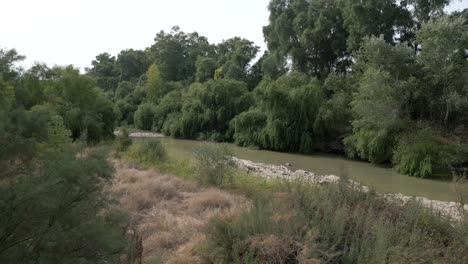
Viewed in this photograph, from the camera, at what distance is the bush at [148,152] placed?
51.2 feet

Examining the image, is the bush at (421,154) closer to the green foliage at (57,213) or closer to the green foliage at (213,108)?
the green foliage at (213,108)

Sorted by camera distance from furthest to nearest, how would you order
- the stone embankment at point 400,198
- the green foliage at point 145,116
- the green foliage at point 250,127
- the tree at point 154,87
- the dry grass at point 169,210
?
the tree at point 154,87 → the green foliage at point 145,116 → the green foliage at point 250,127 → the stone embankment at point 400,198 → the dry grass at point 169,210

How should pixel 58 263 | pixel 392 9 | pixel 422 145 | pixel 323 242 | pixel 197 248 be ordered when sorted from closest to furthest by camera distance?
pixel 58 263
pixel 323 242
pixel 197 248
pixel 422 145
pixel 392 9

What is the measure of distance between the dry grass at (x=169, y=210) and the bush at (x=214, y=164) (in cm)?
70

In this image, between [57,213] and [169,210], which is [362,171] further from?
[57,213]

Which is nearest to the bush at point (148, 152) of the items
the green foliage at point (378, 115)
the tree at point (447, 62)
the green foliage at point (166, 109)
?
the green foliage at point (378, 115)

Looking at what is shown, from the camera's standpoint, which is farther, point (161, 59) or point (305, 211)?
point (161, 59)

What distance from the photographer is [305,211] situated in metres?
5.99

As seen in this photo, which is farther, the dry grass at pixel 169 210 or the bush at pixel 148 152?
the bush at pixel 148 152

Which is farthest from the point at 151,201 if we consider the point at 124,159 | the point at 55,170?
the point at 124,159

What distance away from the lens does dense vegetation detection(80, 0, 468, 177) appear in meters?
23.6

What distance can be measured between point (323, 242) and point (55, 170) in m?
3.21

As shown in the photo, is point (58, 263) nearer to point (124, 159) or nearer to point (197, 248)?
point (197, 248)

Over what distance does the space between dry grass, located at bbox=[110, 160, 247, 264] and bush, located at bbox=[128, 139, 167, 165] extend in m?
3.88
